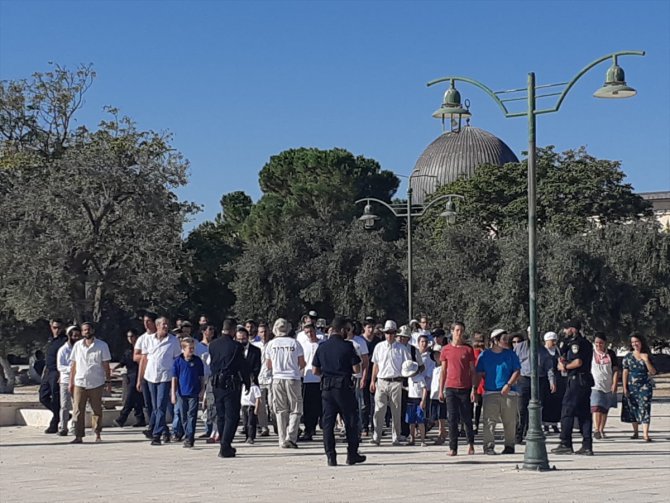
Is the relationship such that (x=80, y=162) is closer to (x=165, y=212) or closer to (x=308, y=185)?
(x=165, y=212)

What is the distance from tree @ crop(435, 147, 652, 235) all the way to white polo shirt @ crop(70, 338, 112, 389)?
4278 cm

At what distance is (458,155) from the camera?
117 meters

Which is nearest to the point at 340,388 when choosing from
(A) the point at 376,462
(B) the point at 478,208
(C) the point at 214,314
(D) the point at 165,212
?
(A) the point at 376,462

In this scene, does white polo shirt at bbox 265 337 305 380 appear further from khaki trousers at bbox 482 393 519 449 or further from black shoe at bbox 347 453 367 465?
khaki trousers at bbox 482 393 519 449

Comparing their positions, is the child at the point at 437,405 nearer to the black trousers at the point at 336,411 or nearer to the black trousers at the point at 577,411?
the black trousers at the point at 577,411

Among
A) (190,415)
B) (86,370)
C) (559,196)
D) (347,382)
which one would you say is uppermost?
(559,196)

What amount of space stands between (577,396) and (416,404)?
2.64 meters

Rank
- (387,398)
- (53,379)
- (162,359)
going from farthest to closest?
1. (53,379)
2. (162,359)
3. (387,398)

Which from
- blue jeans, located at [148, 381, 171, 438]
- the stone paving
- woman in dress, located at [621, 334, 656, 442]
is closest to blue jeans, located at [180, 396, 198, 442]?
the stone paving

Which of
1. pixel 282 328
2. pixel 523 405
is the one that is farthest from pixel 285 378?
pixel 523 405

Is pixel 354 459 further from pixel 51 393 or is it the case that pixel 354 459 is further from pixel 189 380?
pixel 51 393

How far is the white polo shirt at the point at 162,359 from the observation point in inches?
680

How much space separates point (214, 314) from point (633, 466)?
4106 centimetres

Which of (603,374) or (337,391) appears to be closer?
(337,391)
